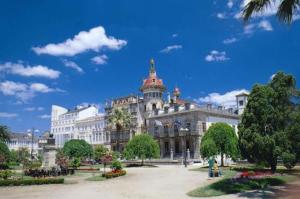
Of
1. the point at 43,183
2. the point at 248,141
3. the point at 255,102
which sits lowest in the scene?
the point at 43,183

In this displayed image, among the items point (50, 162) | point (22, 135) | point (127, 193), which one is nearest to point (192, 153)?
point (50, 162)

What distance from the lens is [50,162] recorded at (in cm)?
4106

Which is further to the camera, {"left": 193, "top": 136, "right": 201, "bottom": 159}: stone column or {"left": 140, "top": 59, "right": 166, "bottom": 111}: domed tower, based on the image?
{"left": 140, "top": 59, "right": 166, "bottom": 111}: domed tower

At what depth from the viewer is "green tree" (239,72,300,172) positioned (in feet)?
92.4

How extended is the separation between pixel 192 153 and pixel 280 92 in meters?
36.6

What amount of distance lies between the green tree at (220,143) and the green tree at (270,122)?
1112cm

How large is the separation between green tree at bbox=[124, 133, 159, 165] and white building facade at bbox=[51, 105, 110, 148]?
3202cm

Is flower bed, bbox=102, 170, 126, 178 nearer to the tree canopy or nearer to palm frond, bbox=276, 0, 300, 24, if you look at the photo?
palm frond, bbox=276, 0, 300, 24

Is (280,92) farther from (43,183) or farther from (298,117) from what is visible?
(43,183)

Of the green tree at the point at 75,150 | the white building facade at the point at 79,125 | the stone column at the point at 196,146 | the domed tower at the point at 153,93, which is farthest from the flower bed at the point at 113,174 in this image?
the white building facade at the point at 79,125

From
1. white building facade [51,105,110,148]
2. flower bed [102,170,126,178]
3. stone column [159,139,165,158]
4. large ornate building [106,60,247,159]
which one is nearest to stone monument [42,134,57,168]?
flower bed [102,170,126,178]

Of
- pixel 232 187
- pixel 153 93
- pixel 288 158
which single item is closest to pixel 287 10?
pixel 232 187

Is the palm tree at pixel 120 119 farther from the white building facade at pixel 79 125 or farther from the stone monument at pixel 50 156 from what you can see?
the stone monument at pixel 50 156

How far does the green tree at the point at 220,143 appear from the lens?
42272mm
